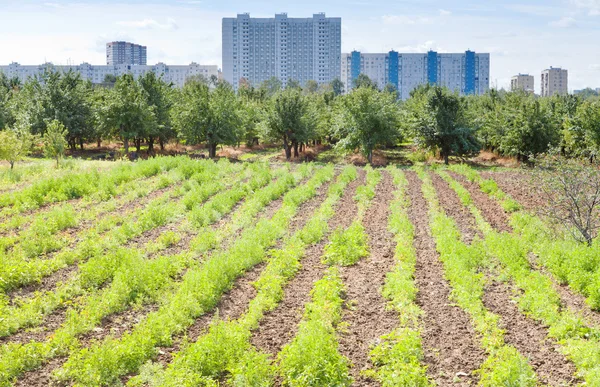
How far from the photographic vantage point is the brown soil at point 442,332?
27.7 feet

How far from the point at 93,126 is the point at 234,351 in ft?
149

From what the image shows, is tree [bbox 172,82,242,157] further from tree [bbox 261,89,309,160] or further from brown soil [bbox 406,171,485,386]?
brown soil [bbox 406,171,485,386]

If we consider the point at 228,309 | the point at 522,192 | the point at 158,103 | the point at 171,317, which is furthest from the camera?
the point at 158,103

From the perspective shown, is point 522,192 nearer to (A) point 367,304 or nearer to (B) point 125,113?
(A) point 367,304

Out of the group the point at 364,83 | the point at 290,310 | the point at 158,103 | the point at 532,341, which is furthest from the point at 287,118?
the point at 532,341

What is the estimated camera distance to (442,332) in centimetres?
977

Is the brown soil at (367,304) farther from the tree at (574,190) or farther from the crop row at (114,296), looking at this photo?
the tree at (574,190)

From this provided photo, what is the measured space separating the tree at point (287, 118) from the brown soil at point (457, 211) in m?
21.9

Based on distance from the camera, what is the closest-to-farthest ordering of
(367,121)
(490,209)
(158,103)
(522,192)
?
(490,209) < (522,192) < (367,121) < (158,103)

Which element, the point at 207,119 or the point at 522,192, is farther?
the point at 207,119

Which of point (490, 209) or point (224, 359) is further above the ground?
point (490, 209)

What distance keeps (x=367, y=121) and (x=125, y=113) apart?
19.1 meters

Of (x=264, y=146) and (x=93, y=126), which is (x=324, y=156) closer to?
(x=264, y=146)

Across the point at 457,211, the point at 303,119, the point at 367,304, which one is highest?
the point at 303,119
